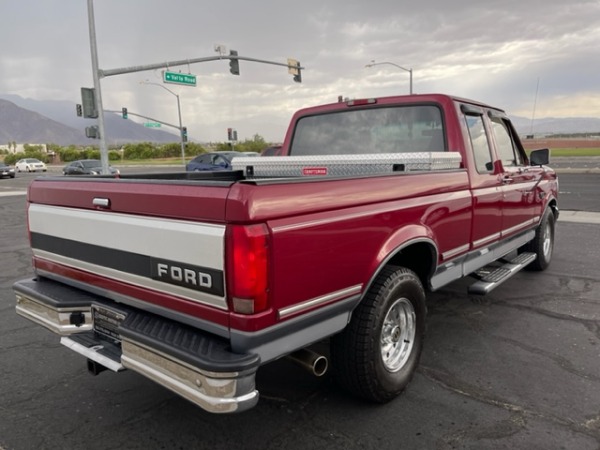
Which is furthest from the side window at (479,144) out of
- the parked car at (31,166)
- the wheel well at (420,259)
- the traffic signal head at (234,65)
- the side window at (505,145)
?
the parked car at (31,166)

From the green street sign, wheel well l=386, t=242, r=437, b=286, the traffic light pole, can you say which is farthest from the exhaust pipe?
the green street sign

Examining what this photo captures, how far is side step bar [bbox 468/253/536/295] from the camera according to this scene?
4035 mm

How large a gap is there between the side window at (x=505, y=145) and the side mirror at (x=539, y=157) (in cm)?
16

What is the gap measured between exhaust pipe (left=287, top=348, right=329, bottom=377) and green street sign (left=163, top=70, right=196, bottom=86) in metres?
23.4

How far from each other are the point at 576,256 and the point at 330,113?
4.65m

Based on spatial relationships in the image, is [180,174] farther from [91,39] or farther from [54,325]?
[91,39]

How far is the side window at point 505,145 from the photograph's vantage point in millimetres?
4744

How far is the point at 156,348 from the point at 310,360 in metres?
0.82

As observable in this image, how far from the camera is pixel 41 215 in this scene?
10.7 ft

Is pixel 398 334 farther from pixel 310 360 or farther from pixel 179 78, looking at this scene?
pixel 179 78

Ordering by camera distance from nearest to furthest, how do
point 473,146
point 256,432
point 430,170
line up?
1. point 256,432
2. point 430,170
3. point 473,146

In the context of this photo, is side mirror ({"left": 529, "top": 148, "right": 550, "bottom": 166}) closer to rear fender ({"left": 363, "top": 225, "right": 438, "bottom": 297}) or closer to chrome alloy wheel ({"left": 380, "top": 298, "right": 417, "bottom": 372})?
rear fender ({"left": 363, "top": 225, "right": 438, "bottom": 297})

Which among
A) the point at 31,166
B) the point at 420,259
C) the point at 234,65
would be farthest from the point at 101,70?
the point at 31,166

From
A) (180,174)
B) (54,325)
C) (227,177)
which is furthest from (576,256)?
(54,325)
